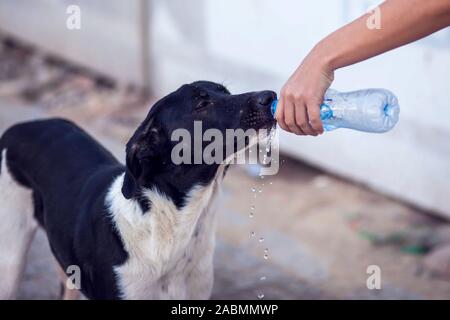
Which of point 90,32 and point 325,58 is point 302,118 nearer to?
point 325,58

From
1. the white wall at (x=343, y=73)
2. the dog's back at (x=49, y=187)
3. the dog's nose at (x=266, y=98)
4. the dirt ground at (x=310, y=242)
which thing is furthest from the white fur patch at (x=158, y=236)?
the white wall at (x=343, y=73)

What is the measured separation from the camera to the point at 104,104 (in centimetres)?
750

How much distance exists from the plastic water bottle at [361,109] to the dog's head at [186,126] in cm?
26

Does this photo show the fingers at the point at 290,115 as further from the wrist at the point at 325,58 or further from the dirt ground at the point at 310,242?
the dirt ground at the point at 310,242

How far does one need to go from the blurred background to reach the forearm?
155 centimetres

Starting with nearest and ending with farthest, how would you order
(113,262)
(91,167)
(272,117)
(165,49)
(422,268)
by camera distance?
(272,117) < (113,262) < (91,167) < (422,268) < (165,49)

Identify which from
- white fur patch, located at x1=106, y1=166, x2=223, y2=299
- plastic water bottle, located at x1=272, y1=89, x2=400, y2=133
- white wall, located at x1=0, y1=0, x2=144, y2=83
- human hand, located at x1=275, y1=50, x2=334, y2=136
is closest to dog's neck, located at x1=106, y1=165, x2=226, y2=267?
white fur patch, located at x1=106, y1=166, x2=223, y2=299

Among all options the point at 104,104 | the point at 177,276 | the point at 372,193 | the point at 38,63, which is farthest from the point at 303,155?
the point at 38,63

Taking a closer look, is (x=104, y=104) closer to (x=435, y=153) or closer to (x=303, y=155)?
(x=303, y=155)

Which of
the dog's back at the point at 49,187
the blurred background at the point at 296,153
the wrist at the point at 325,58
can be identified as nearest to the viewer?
the wrist at the point at 325,58

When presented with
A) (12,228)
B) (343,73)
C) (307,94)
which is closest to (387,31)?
(307,94)

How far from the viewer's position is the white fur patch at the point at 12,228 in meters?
3.88

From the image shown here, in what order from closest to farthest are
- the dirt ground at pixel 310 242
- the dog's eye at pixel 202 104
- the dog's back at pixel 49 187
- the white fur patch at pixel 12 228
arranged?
the dog's eye at pixel 202 104
the dog's back at pixel 49 187
the white fur patch at pixel 12 228
the dirt ground at pixel 310 242

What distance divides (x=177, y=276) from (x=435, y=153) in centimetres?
240
